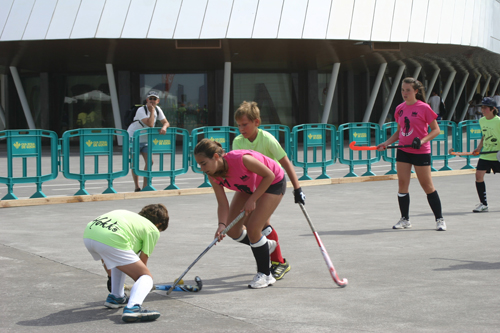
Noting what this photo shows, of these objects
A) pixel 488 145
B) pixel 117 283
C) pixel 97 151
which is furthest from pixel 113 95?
pixel 117 283

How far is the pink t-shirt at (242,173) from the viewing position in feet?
15.7

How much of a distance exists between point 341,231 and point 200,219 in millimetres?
2203

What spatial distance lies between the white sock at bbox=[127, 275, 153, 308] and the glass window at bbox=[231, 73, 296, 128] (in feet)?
89.7

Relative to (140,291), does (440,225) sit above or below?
below

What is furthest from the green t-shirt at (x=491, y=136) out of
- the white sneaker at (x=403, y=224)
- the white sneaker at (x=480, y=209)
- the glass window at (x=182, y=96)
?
the glass window at (x=182, y=96)

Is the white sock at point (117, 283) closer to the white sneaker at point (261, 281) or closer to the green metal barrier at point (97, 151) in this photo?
the white sneaker at point (261, 281)

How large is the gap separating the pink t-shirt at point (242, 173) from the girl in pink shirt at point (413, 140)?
117 inches

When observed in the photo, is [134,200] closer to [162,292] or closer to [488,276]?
[162,292]

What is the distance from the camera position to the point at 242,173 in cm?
484

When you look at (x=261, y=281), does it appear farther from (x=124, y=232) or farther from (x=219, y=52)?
(x=219, y=52)

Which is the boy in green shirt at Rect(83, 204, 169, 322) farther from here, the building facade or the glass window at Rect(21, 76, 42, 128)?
the glass window at Rect(21, 76, 42, 128)

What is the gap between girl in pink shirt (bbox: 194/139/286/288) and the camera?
4664 mm

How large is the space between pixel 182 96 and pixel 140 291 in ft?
87.9

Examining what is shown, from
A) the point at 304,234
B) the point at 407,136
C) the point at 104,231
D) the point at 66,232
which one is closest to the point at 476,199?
the point at 407,136
